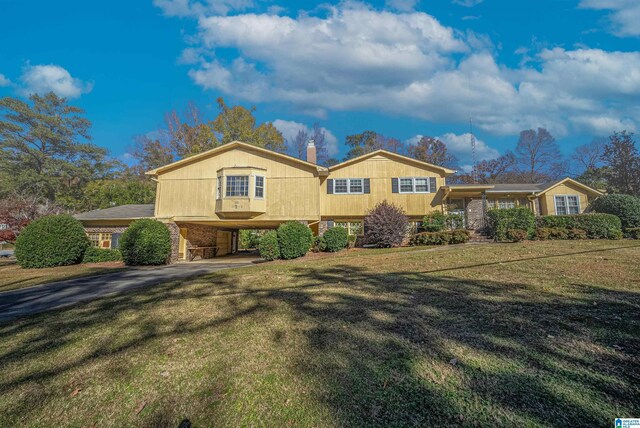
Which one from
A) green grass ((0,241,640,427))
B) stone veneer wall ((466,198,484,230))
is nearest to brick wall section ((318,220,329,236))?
stone veneer wall ((466,198,484,230))

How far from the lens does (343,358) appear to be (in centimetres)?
330

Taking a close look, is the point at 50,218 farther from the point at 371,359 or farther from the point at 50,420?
the point at 371,359

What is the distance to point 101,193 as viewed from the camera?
1200 inches

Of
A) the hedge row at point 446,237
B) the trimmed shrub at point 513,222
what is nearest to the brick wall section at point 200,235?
the hedge row at point 446,237

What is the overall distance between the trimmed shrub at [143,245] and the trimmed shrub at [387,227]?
11191mm

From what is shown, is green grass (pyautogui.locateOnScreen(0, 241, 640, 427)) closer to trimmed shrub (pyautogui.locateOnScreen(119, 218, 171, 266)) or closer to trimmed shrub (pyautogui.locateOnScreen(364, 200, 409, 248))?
trimmed shrub (pyautogui.locateOnScreen(119, 218, 171, 266))

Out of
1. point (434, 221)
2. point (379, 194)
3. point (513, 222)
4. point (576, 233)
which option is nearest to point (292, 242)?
point (379, 194)

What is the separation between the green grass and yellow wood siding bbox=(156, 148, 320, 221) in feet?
39.6

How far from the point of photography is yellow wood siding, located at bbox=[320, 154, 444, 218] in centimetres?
1955

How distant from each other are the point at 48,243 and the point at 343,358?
56.0 ft

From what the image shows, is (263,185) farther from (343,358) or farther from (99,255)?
(343,358)

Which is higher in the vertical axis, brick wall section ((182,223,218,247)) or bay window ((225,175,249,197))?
bay window ((225,175,249,197))

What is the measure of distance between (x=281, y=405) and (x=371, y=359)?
1.14 meters

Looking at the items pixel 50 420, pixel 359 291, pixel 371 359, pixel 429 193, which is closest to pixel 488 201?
pixel 429 193
